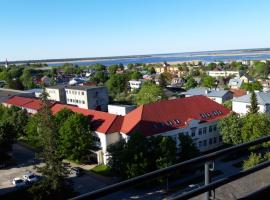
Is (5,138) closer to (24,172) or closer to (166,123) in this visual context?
(24,172)

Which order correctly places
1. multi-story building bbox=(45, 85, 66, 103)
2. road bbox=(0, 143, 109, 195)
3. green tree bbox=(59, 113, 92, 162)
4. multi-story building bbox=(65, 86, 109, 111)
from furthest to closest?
multi-story building bbox=(45, 85, 66, 103)
multi-story building bbox=(65, 86, 109, 111)
green tree bbox=(59, 113, 92, 162)
road bbox=(0, 143, 109, 195)

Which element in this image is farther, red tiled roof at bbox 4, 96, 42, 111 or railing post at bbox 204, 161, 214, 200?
red tiled roof at bbox 4, 96, 42, 111

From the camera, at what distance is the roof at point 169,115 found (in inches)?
1077

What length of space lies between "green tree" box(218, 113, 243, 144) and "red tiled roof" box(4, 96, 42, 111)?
74.3 feet

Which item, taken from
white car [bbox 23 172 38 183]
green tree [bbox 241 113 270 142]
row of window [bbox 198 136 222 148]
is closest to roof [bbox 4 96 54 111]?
white car [bbox 23 172 38 183]

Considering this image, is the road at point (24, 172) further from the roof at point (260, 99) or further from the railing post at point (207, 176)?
the roof at point (260, 99)

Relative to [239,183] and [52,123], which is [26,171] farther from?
[239,183]

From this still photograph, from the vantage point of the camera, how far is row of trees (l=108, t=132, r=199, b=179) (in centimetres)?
2169

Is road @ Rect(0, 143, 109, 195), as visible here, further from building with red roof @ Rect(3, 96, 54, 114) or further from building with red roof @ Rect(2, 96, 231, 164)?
building with red roof @ Rect(3, 96, 54, 114)

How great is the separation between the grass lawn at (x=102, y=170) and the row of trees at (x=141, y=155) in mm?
2482

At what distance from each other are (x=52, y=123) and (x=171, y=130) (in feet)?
32.5

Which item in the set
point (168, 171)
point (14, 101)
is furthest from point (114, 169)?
point (14, 101)

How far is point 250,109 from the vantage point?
35.5 m

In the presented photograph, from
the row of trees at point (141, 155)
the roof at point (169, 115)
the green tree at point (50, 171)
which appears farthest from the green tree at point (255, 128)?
the green tree at point (50, 171)
